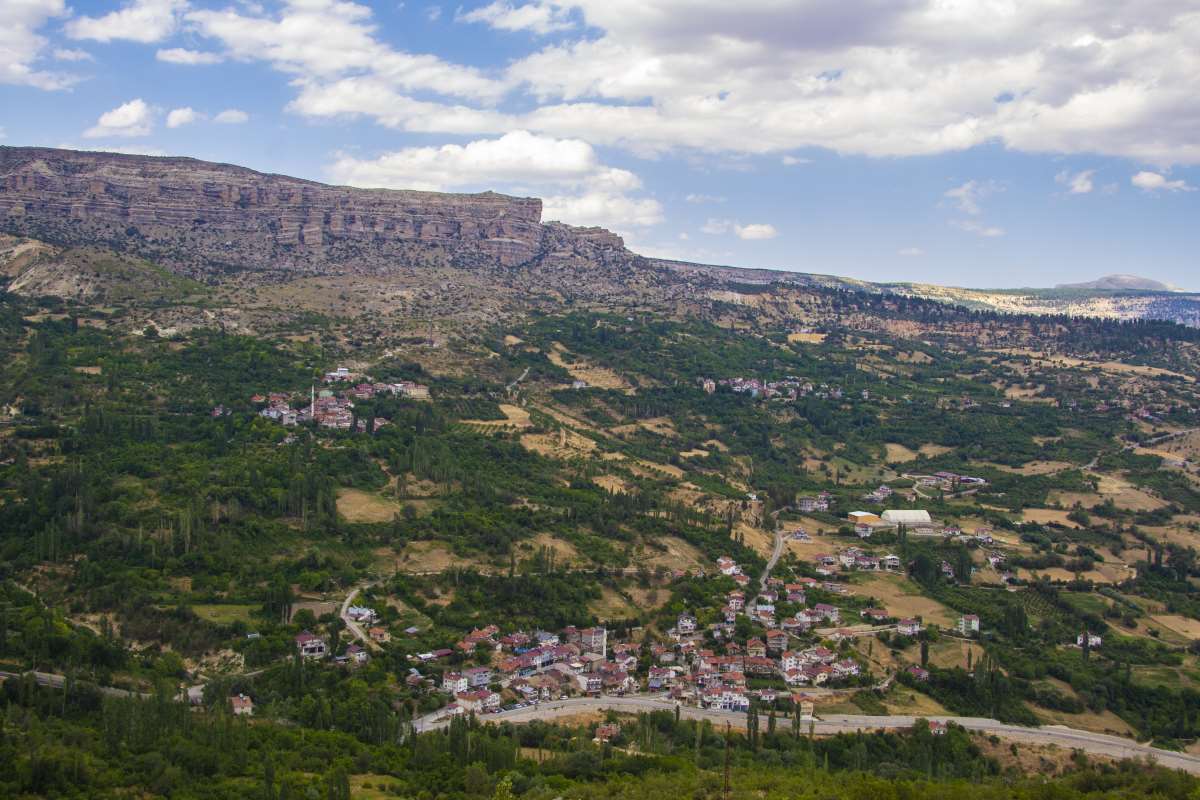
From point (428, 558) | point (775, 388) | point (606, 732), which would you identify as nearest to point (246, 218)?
point (775, 388)

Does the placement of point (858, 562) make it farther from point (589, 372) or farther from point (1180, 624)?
point (589, 372)

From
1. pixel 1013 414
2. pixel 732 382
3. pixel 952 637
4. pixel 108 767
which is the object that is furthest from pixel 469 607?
pixel 1013 414

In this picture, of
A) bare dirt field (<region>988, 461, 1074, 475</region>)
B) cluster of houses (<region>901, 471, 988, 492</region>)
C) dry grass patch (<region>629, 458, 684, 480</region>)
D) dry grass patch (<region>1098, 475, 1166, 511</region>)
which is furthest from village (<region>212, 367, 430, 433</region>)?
dry grass patch (<region>1098, 475, 1166, 511</region>)

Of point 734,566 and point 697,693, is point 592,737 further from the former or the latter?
point 734,566

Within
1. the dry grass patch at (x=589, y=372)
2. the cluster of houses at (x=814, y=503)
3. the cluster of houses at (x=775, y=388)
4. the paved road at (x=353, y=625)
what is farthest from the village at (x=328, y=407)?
the cluster of houses at (x=775, y=388)

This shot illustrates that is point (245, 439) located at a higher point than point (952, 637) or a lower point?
higher
